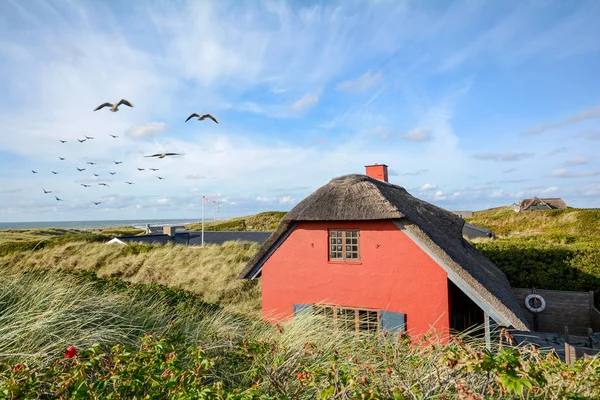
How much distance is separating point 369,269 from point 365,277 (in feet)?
0.79

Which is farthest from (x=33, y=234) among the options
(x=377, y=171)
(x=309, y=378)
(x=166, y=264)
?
(x=309, y=378)

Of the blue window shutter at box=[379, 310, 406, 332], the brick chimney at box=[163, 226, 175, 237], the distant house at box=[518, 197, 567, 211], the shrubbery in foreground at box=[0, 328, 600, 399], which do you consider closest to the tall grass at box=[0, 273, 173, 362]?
the shrubbery in foreground at box=[0, 328, 600, 399]

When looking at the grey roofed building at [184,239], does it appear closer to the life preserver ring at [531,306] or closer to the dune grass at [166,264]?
the dune grass at [166,264]

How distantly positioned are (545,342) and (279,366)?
462 inches

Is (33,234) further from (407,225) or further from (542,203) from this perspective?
(542,203)

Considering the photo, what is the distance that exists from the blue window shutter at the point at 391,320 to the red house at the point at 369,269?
0.02 meters

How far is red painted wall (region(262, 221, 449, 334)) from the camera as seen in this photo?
852 centimetres

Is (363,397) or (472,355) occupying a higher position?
(472,355)

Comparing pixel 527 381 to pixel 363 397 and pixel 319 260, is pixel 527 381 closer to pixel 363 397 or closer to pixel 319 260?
pixel 363 397

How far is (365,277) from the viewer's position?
9305 millimetres

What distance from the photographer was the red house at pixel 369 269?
8.34 m

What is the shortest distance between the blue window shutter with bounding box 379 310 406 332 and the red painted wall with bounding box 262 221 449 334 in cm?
13

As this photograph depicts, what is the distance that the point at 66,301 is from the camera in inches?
207

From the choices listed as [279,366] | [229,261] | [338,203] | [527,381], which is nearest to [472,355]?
[527,381]
